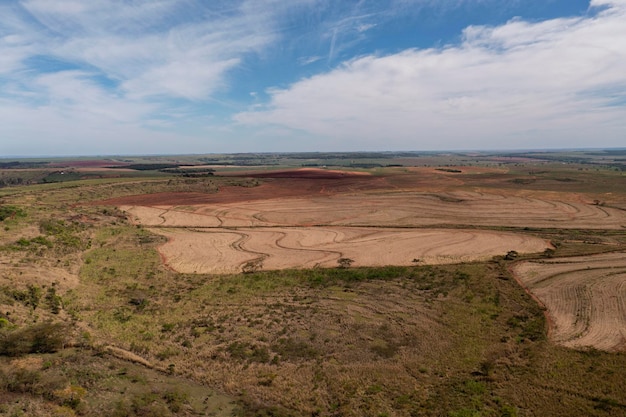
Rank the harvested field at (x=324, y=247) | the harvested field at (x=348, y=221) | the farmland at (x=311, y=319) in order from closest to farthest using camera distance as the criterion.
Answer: the farmland at (x=311, y=319) → the harvested field at (x=324, y=247) → the harvested field at (x=348, y=221)

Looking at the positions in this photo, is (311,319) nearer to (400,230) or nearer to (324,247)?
(324,247)

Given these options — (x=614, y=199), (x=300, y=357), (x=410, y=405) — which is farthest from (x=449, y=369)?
(x=614, y=199)

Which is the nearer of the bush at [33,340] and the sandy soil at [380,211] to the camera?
the bush at [33,340]

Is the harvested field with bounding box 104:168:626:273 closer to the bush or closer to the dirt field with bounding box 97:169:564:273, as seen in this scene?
the dirt field with bounding box 97:169:564:273

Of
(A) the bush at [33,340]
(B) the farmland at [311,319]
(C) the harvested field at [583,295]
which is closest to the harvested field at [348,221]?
(B) the farmland at [311,319]

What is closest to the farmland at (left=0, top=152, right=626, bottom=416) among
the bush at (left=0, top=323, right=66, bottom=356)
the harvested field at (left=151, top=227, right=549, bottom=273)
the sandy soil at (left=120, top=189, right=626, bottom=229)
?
the bush at (left=0, top=323, right=66, bottom=356)

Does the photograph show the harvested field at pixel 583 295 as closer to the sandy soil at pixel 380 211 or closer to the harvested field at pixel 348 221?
the harvested field at pixel 348 221

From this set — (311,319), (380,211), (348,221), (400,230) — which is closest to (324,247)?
(400,230)
